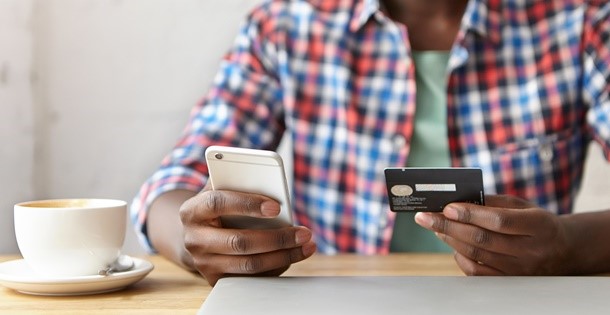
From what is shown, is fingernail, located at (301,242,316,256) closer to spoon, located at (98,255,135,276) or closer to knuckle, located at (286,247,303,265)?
knuckle, located at (286,247,303,265)

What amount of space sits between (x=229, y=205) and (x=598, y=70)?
2.80 feet

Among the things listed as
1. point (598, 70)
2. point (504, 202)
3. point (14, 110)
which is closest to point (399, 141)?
point (598, 70)

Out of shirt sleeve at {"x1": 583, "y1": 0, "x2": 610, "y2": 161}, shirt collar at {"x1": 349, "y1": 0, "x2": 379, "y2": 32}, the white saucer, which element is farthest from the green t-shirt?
the white saucer

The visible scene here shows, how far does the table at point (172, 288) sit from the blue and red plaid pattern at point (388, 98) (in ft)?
1.09

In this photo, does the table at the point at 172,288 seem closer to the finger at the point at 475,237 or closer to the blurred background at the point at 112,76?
the finger at the point at 475,237

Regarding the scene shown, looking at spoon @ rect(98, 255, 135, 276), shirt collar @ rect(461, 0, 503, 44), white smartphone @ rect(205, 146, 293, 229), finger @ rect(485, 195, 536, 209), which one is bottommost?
spoon @ rect(98, 255, 135, 276)

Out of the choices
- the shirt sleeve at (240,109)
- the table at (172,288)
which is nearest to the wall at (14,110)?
the shirt sleeve at (240,109)

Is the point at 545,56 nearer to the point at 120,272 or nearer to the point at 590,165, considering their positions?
the point at 590,165

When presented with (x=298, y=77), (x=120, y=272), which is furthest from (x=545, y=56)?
(x=120, y=272)

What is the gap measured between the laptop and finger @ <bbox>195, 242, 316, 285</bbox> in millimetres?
38

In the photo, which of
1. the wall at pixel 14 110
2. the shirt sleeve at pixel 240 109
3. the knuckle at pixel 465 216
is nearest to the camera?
the knuckle at pixel 465 216

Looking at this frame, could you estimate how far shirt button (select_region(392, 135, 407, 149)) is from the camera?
1433mm

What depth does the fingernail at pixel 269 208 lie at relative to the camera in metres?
0.84

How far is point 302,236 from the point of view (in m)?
0.87
